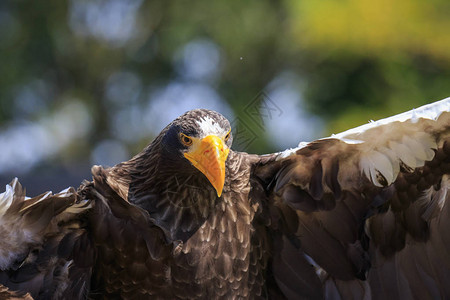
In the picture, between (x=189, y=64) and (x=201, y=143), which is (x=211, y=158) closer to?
(x=201, y=143)

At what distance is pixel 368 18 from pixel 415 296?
5244 millimetres

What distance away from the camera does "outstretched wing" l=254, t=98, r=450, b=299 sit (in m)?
2.32

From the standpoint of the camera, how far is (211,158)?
2289 mm

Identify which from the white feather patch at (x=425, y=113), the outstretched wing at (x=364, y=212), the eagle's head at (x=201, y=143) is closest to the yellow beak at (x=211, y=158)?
the eagle's head at (x=201, y=143)

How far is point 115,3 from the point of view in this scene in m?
9.67

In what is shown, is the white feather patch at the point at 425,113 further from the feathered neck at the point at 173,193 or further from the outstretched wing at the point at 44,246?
the outstretched wing at the point at 44,246

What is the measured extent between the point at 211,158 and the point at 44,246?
0.73m

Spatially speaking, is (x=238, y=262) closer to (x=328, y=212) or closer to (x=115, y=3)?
(x=328, y=212)

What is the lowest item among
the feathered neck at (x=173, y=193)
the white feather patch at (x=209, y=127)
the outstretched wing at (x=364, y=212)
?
the outstretched wing at (x=364, y=212)

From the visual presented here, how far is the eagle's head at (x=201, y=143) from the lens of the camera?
89.6 inches

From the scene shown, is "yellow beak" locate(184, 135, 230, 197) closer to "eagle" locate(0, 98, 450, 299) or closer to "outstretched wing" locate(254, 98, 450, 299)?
"eagle" locate(0, 98, 450, 299)

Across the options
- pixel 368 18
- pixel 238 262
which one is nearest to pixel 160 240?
pixel 238 262

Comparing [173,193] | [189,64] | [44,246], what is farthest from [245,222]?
[189,64]

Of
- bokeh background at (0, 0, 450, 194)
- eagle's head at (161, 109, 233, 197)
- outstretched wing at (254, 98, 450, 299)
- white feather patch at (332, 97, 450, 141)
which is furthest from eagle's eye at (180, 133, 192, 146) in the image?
bokeh background at (0, 0, 450, 194)
